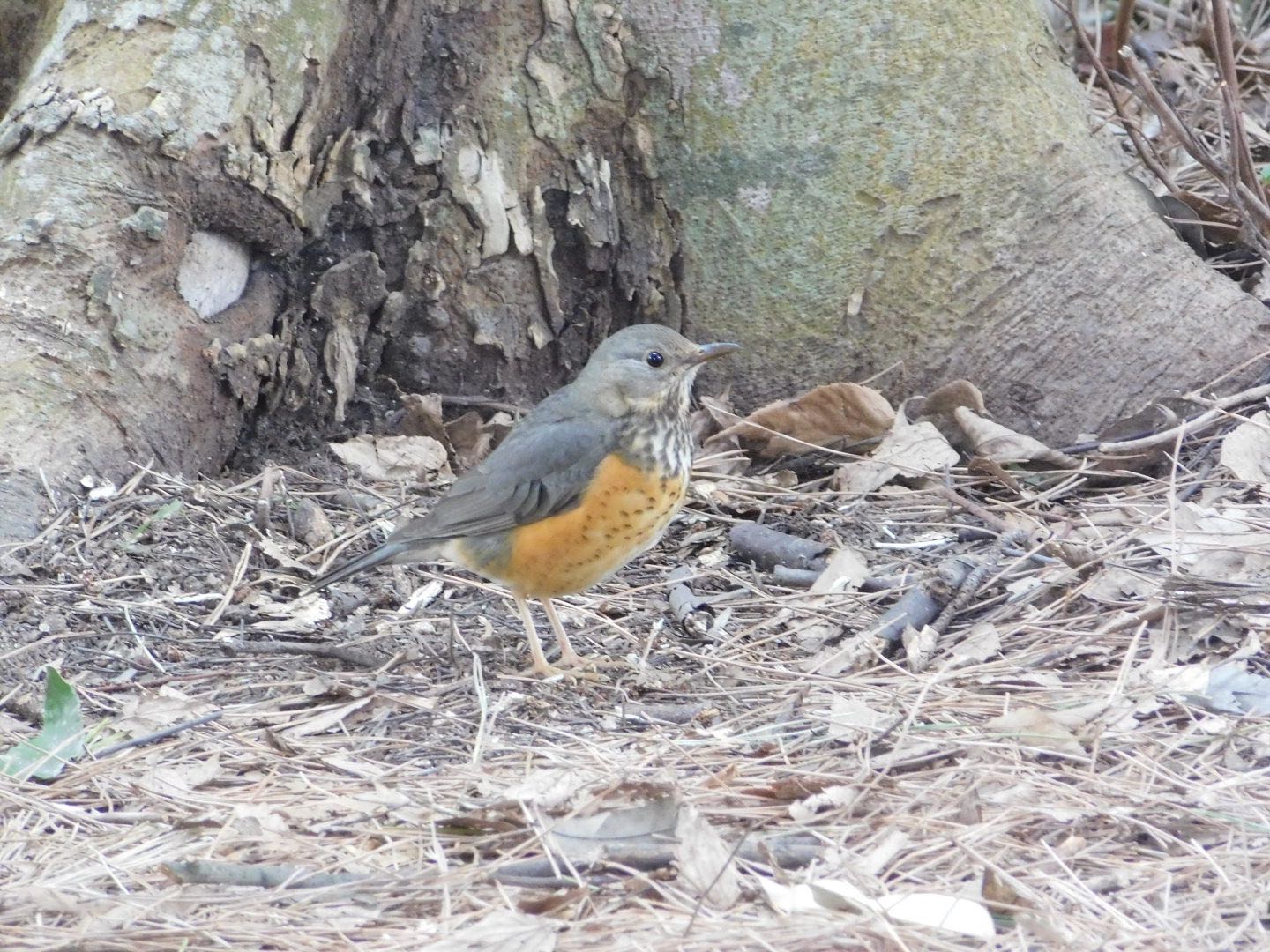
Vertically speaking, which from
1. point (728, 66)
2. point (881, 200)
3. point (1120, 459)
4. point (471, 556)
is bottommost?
point (1120, 459)

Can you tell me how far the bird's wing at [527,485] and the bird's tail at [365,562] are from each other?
0.03m

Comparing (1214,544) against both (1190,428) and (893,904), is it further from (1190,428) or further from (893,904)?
(893,904)

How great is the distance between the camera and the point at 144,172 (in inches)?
191

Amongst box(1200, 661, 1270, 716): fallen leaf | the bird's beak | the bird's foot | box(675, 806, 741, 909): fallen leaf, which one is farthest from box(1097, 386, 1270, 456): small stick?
box(675, 806, 741, 909): fallen leaf

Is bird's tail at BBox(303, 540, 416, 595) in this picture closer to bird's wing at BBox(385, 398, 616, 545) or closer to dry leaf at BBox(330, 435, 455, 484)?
bird's wing at BBox(385, 398, 616, 545)

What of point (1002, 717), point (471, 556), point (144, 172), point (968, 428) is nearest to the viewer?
point (1002, 717)

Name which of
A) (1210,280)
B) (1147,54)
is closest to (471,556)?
(1210,280)

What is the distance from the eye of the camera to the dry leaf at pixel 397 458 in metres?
5.40

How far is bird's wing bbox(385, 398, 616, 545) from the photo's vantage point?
4.41 m

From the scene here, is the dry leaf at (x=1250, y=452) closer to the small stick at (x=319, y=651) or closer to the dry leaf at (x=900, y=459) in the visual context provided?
the dry leaf at (x=900, y=459)

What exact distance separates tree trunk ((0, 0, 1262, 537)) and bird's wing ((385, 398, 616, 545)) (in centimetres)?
116

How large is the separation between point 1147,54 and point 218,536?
523 cm

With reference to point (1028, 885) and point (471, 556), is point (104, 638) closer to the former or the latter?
point (471, 556)

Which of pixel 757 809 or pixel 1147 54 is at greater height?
pixel 1147 54
